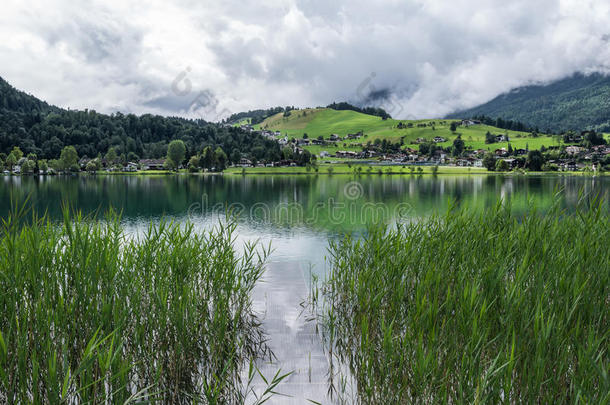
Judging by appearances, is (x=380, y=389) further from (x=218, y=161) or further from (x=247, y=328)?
(x=218, y=161)

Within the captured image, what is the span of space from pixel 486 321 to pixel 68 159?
544 feet

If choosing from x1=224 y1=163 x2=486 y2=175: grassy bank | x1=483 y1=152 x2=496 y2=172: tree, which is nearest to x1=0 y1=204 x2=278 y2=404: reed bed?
x1=224 y1=163 x2=486 y2=175: grassy bank

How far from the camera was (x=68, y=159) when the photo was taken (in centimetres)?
14262

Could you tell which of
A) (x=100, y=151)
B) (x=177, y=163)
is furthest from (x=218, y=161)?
(x=100, y=151)

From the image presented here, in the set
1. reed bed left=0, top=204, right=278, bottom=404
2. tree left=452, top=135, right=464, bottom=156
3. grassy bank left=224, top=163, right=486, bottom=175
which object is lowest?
reed bed left=0, top=204, right=278, bottom=404

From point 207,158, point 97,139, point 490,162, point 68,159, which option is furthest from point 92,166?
point 490,162

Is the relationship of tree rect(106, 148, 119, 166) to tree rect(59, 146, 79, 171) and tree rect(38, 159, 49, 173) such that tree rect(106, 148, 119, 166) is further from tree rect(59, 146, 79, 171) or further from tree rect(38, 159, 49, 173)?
tree rect(38, 159, 49, 173)

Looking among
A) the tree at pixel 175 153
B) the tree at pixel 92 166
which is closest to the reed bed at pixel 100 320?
the tree at pixel 175 153

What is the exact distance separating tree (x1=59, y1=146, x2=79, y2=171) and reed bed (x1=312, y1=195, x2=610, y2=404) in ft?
524

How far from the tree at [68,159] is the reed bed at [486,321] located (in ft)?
524

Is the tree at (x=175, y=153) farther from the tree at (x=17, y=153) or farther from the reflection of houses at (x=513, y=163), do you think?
the reflection of houses at (x=513, y=163)

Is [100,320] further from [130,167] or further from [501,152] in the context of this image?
[501,152]

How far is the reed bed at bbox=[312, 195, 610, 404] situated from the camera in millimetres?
5273

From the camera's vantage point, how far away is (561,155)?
517ft
